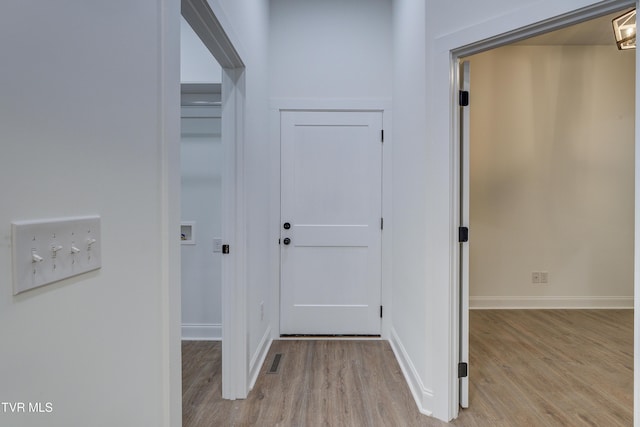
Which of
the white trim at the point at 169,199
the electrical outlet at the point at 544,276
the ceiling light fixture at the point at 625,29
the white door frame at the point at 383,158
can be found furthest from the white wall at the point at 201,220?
the electrical outlet at the point at 544,276

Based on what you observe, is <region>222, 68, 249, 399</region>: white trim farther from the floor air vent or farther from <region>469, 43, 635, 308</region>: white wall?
<region>469, 43, 635, 308</region>: white wall

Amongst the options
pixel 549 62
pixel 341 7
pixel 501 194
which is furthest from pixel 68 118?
pixel 549 62

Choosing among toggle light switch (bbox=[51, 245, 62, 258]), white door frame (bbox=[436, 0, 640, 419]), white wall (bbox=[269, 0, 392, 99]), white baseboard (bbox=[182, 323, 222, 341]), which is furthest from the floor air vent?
white wall (bbox=[269, 0, 392, 99])

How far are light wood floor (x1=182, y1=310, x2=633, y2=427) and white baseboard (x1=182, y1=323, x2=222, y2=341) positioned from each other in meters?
0.07

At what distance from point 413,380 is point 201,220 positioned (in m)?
2.04

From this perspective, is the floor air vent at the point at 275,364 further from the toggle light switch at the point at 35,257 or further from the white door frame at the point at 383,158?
the toggle light switch at the point at 35,257

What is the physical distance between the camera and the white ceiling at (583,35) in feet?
10.3

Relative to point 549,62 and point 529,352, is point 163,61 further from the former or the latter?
point 549,62

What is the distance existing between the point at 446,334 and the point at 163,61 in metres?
1.79

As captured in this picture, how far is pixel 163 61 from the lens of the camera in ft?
3.27

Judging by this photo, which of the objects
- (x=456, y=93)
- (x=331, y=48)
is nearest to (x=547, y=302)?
(x=456, y=93)

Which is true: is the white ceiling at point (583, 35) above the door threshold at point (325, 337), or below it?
above

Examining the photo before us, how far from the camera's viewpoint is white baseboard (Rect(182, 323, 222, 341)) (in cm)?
275

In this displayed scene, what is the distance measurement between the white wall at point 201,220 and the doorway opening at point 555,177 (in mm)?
2769
